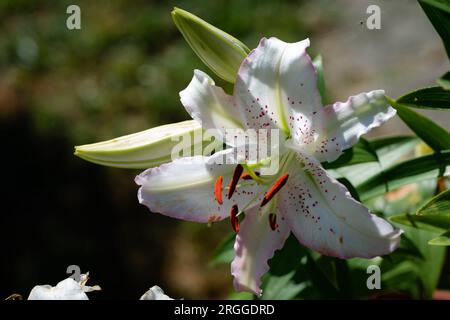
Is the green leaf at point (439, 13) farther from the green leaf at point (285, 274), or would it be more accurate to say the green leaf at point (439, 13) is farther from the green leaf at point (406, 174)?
the green leaf at point (285, 274)

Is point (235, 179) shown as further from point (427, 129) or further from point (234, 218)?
point (427, 129)

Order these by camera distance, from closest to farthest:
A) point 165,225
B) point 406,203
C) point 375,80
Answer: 1. point 406,203
2. point 165,225
3. point 375,80

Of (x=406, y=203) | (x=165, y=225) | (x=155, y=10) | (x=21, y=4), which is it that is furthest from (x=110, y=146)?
(x=21, y=4)

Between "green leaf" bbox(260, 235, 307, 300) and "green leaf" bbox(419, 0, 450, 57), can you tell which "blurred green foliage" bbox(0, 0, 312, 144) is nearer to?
"green leaf" bbox(260, 235, 307, 300)

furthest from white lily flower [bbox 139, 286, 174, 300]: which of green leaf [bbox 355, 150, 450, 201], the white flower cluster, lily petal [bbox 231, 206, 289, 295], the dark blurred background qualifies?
the dark blurred background

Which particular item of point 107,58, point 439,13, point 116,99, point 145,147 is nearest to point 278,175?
point 145,147

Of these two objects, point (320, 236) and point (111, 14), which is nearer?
point (320, 236)
